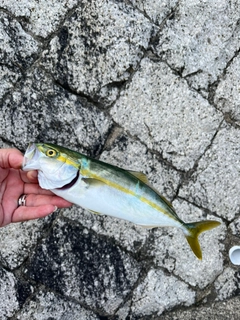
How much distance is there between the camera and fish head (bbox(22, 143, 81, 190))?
1.92m

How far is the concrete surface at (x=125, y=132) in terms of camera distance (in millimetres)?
2684

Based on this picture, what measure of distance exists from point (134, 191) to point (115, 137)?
80 cm

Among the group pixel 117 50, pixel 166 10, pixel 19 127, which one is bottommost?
pixel 19 127

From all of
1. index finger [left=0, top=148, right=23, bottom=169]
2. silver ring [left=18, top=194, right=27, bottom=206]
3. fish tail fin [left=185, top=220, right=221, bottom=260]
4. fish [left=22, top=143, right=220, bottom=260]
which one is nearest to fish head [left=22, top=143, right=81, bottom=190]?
fish [left=22, top=143, right=220, bottom=260]

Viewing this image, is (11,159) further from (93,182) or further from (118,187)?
(118,187)

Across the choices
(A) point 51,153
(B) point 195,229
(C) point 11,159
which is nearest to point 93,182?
(A) point 51,153

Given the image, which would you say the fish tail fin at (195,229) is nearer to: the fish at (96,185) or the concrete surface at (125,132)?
the fish at (96,185)

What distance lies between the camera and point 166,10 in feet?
8.96

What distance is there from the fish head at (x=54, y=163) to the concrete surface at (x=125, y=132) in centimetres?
79

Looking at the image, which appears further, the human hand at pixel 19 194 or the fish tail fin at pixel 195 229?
the fish tail fin at pixel 195 229

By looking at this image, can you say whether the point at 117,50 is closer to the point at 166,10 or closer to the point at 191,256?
the point at 166,10

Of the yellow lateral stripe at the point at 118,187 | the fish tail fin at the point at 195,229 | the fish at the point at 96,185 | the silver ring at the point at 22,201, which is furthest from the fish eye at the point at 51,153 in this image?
the fish tail fin at the point at 195,229

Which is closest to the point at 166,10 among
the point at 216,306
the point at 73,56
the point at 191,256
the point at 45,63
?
the point at 73,56

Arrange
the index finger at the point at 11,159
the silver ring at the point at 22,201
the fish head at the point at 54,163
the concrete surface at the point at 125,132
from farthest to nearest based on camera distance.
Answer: the concrete surface at the point at 125,132 < the silver ring at the point at 22,201 < the index finger at the point at 11,159 < the fish head at the point at 54,163
